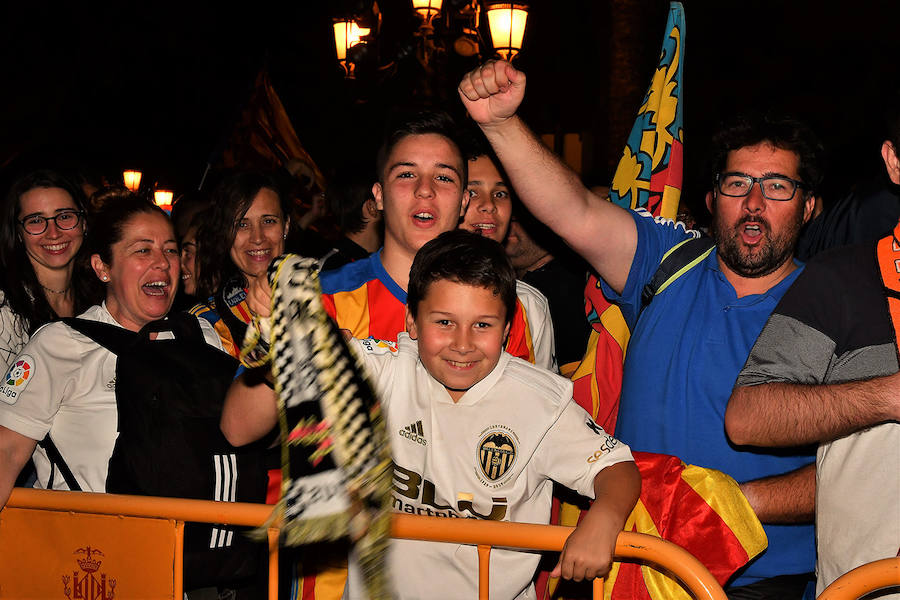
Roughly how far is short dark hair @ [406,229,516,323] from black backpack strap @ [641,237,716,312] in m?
0.81

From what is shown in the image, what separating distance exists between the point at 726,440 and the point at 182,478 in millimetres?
2045

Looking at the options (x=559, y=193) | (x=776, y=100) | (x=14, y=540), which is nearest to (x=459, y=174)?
(x=559, y=193)

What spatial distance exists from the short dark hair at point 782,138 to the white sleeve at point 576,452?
57.5 inches

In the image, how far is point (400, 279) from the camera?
11.0ft

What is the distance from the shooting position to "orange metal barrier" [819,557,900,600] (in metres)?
2.18

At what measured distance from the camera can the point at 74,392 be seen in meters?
3.31

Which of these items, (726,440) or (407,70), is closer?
(726,440)

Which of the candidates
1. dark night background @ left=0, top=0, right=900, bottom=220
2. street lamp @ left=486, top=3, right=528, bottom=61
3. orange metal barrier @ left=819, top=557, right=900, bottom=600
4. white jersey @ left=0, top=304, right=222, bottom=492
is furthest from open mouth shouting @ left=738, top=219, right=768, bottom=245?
street lamp @ left=486, top=3, right=528, bottom=61

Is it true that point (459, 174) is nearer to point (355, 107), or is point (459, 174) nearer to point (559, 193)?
point (559, 193)

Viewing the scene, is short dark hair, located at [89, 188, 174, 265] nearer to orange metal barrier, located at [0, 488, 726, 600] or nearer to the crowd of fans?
the crowd of fans

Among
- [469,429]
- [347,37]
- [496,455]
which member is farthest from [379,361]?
[347,37]

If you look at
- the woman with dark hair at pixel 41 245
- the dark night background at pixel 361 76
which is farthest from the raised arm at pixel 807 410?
the dark night background at pixel 361 76

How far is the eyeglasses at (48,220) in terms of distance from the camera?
14.1ft

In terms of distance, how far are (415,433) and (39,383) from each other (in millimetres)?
1516
